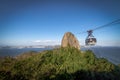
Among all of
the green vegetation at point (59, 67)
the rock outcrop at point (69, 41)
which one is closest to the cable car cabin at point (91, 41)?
the green vegetation at point (59, 67)

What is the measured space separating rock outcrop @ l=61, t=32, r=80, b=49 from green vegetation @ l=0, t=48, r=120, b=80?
4.76 metres

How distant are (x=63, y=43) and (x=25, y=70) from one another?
1001 cm

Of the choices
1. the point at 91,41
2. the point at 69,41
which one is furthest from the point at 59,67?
the point at 69,41

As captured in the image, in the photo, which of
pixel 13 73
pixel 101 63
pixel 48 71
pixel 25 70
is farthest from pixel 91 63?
pixel 13 73

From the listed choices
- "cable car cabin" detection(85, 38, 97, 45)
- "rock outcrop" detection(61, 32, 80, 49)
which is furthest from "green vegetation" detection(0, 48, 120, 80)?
"rock outcrop" detection(61, 32, 80, 49)

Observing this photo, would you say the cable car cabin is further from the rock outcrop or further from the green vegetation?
the rock outcrop

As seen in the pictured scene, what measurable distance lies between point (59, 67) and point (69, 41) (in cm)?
852

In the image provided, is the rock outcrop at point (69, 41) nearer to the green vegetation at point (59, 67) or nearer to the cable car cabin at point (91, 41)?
Answer: the cable car cabin at point (91, 41)

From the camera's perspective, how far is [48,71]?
10078mm

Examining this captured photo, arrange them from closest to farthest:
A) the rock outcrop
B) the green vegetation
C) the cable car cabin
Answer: the green vegetation < the cable car cabin < the rock outcrop

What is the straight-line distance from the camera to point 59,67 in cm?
1117

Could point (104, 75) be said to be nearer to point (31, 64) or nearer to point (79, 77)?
point (79, 77)

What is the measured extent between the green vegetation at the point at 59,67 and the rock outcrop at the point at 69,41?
15.6ft

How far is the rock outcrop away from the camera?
63.1 feet
